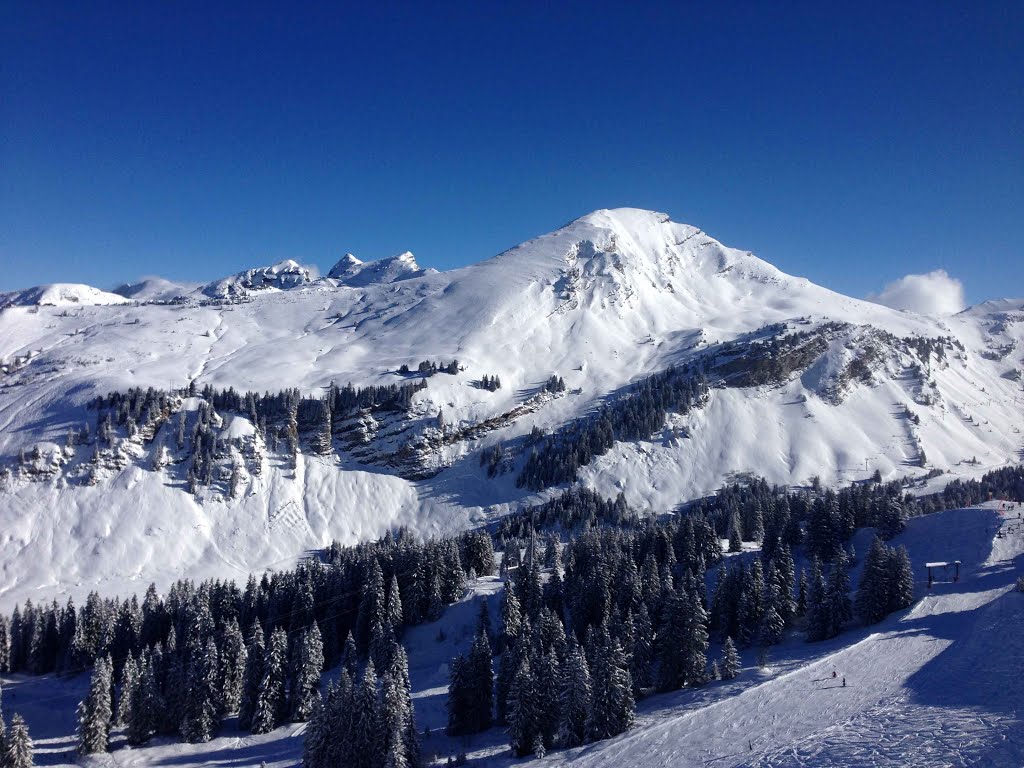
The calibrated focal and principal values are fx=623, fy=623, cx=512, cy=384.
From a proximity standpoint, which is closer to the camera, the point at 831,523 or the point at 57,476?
the point at 831,523

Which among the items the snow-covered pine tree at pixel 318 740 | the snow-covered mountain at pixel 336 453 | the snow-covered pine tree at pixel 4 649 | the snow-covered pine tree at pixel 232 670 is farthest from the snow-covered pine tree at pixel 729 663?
the snow-covered pine tree at pixel 4 649

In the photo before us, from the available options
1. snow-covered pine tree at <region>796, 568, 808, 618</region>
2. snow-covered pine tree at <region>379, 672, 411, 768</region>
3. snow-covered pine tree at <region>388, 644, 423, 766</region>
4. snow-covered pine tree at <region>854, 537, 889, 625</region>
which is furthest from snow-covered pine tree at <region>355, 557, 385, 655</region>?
snow-covered pine tree at <region>854, 537, 889, 625</region>

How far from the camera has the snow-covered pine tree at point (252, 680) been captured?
225 feet

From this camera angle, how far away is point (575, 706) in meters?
52.2

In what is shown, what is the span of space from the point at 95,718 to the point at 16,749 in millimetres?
11725

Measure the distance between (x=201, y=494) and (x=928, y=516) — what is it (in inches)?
5430

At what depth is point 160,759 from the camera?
63375 mm

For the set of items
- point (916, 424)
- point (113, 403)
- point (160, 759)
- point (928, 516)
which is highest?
point (113, 403)

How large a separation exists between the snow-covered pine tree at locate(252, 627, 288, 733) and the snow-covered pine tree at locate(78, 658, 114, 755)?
14.4 m

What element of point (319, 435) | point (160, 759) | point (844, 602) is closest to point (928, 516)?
point (844, 602)

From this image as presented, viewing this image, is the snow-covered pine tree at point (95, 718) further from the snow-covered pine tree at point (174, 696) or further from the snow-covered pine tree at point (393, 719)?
the snow-covered pine tree at point (393, 719)

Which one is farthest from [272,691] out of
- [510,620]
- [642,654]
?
[642,654]

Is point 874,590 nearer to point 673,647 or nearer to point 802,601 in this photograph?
point 802,601

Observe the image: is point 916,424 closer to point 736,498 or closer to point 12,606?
point 736,498
